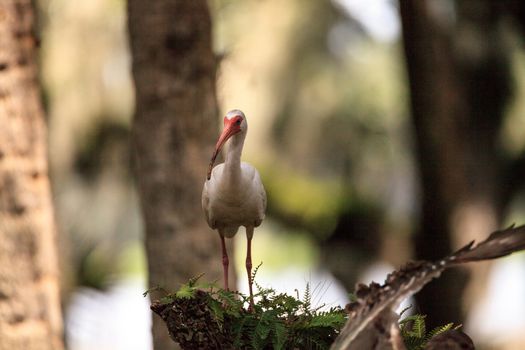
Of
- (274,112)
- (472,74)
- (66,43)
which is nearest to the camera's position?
(472,74)

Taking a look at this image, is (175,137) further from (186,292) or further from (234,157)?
(186,292)

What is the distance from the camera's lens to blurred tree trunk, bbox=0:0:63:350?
300 inches

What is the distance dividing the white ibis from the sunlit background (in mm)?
15245

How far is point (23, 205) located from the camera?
25.4ft

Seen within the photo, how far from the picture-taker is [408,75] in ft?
35.6

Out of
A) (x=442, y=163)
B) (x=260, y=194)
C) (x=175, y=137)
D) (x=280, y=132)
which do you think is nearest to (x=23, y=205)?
(x=175, y=137)

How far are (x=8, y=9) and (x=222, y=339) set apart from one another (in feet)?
14.3

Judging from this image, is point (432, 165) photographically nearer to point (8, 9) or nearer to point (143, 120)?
point (143, 120)

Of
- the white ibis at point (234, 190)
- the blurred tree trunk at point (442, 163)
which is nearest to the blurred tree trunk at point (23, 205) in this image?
the white ibis at point (234, 190)

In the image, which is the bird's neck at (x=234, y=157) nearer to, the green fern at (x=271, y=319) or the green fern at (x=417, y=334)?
the green fern at (x=271, y=319)

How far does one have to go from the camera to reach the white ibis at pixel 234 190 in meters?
4.15

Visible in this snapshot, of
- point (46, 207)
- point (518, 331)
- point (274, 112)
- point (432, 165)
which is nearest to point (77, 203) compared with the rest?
point (274, 112)

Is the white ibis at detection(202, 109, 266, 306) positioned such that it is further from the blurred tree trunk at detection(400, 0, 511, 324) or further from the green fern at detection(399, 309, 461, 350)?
the blurred tree trunk at detection(400, 0, 511, 324)

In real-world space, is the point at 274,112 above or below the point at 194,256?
above
